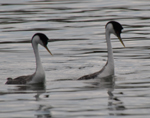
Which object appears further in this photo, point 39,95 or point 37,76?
point 37,76

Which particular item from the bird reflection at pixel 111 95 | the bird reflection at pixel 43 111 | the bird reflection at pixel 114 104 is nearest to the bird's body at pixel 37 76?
the bird reflection at pixel 111 95

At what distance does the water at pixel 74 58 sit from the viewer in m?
11.9

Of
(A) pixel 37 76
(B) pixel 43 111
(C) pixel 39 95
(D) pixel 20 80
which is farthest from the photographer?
(D) pixel 20 80

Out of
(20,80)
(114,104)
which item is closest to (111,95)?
(114,104)

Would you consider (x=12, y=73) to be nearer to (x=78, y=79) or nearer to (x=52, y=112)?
(x=78, y=79)

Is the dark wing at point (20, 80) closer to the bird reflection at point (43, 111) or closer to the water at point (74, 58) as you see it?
the water at point (74, 58)

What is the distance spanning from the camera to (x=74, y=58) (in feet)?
61.9

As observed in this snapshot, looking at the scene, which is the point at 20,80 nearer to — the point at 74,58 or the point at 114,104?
the point at 114,104

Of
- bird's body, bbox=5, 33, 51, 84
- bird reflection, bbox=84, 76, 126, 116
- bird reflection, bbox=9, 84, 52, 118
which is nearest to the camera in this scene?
bird reflection, bbox=9, 84, 52, 118

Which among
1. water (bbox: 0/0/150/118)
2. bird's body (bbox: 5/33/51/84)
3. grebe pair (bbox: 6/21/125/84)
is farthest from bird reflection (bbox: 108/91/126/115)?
bird's body (bbox: 5/33/51/84)

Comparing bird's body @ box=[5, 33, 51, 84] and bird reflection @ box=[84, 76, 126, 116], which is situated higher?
bird's body @ box=[5, 33, 51, 84]

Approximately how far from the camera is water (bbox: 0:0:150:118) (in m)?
11.9

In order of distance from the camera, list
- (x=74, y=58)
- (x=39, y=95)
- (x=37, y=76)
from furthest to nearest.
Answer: (x=74, y=58), (x=37, y=76), (x=39, y=95)

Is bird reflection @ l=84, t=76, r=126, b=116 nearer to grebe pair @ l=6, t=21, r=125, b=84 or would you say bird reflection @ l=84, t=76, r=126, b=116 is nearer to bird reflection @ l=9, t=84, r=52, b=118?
grebe pair @ l=6, t=21, r=125, b=84
